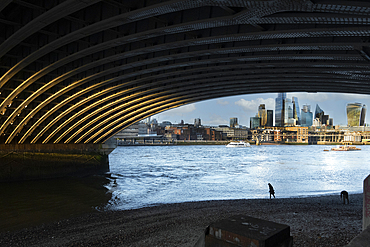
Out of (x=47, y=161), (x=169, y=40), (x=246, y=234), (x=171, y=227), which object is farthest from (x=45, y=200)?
(x=246, y=234)

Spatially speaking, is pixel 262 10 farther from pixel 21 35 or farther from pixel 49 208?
pixel 49 208

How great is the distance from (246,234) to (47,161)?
105 feet

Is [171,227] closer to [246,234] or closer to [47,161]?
[246,234]

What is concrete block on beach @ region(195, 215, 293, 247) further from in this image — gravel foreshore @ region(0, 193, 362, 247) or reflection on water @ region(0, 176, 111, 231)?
reflection on water @ region(0, 176, 111, 231)

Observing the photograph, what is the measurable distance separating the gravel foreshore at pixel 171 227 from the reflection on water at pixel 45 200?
2.15 m

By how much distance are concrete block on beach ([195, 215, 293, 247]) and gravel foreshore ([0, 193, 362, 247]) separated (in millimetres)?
6081

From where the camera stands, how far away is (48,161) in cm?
2978

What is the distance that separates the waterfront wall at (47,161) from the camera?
27.0 m

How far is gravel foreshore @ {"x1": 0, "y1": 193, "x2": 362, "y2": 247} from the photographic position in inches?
341

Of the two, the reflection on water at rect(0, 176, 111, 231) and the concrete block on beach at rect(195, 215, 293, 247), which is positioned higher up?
the concrete block on beach at rect(195, 215, 293, 247)

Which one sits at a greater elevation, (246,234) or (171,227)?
(246,234)

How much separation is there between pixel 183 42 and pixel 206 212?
8637 millimetres

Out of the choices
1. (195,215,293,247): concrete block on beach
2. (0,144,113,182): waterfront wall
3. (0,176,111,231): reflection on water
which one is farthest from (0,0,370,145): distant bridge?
(195,215,293,247): concrete block on beach

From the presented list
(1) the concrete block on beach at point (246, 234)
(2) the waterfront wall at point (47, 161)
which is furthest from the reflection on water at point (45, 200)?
(1) the concrete block on beach at point (246, 234)
